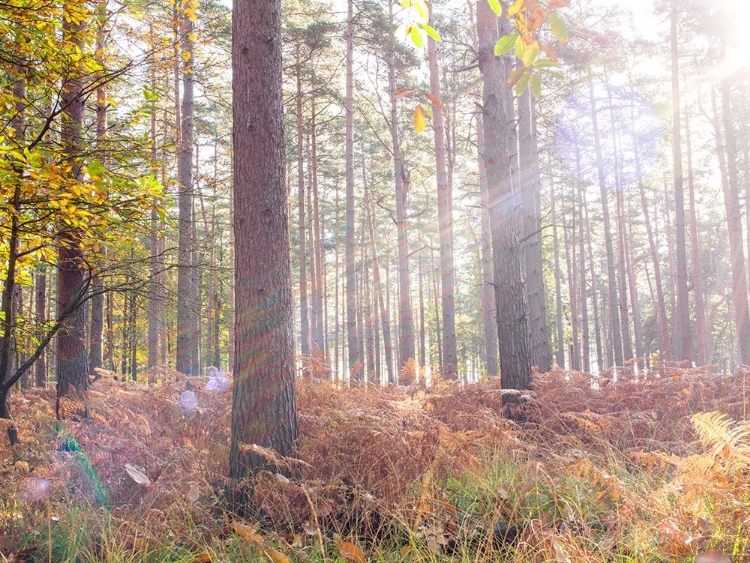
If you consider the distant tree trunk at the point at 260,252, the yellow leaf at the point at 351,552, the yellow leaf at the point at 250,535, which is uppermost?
the distant tree trunk at the point at 260,252

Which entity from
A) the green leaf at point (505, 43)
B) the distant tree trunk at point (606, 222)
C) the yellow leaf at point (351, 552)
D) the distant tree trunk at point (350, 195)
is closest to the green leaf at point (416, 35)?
the green leaf at point (505, 43)

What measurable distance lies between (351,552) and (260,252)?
216cm

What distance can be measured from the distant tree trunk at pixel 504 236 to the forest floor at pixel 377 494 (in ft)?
3.24

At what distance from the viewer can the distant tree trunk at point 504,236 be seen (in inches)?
248

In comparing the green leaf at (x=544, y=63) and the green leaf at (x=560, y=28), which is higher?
the green leaf at (x=560, y=28)

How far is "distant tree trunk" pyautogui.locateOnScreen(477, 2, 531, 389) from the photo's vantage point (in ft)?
20.7

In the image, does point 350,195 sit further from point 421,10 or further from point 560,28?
point 560,28

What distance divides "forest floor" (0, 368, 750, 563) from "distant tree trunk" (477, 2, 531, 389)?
987 mm

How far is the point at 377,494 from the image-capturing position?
137 inches

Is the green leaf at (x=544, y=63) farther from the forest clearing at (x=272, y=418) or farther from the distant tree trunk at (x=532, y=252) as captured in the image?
the distant tree trunk at (x=532, y=252)

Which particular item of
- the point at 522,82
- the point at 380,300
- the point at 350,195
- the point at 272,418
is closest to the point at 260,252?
the point at 272,418

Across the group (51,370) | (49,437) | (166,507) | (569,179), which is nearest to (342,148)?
(569,179)

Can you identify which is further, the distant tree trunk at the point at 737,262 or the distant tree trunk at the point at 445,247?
the distant tree trunk at the point at 737,262

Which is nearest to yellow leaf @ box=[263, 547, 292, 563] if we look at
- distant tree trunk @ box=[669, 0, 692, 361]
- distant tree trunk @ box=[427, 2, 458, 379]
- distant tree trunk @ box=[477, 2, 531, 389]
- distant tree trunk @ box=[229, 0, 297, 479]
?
distant tree trunk @ box=[229, 0, 297, 479]
